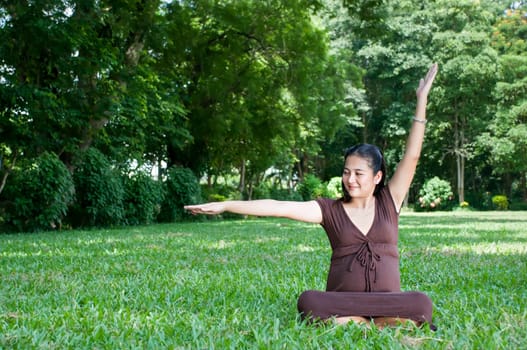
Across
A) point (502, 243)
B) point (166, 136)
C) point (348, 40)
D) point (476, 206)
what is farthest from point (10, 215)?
point (476, 206)

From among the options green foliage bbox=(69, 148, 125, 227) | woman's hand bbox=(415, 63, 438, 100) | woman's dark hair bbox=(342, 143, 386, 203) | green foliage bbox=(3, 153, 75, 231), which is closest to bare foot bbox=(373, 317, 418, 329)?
woman's dark hair bbox=(342, 143, 386, 203)

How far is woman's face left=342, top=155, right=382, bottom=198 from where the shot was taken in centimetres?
370

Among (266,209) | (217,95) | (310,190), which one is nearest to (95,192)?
(217,95)

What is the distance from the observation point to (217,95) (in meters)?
20.8

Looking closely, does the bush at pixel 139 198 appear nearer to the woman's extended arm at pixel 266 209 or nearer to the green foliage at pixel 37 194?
the green foliage at pixel 37 194

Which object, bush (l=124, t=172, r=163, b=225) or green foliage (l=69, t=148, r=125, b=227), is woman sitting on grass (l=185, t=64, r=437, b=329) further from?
bush (l=124, t=172, r=163, b=225)

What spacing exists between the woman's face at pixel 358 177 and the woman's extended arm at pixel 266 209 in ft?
0.82

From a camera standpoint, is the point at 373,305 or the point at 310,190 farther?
the point at 310,190

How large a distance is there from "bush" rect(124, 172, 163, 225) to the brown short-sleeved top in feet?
45.7

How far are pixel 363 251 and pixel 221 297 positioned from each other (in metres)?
1.46

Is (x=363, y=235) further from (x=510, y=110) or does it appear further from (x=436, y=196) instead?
(x=436, y=196)

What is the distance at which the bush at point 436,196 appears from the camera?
3503cm

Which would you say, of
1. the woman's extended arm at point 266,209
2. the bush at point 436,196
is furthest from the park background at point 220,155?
the woman's extended arm at point 266,209

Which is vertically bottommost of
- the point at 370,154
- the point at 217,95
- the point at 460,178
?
the point at 370,154
